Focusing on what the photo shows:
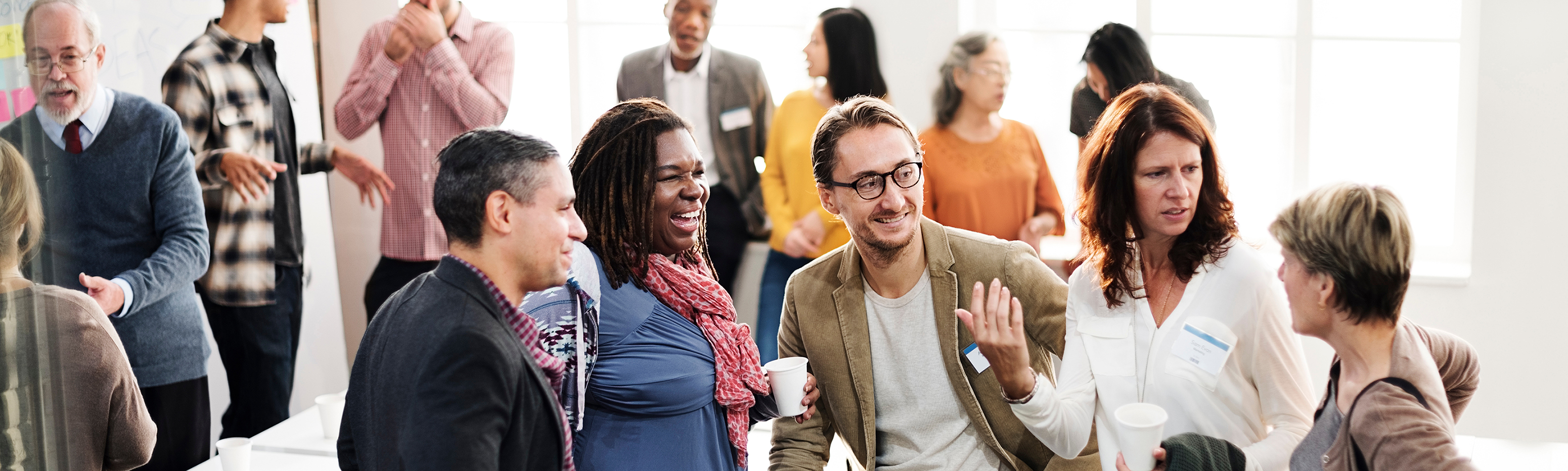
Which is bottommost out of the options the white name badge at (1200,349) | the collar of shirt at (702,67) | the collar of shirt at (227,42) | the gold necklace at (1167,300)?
the white name badge at (1200,349)

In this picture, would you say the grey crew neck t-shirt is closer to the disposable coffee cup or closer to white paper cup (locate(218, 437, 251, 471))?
the disposable coffee cup

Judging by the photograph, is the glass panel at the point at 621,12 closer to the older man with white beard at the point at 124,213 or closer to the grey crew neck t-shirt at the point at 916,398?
the older man with white beard at the point at 124,213

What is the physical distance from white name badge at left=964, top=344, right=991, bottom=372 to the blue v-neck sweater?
88.9 inches

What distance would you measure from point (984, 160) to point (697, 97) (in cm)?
123

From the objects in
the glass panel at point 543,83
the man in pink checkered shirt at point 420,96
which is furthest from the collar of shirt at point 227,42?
the glass panel at point 543,83

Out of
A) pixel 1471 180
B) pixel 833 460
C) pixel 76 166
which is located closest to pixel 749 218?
pixel 833 460

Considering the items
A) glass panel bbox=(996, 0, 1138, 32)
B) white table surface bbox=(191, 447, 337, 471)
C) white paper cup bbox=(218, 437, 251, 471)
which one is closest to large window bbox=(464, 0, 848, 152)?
glass panel bbox=(996, 0, 1138, 32)

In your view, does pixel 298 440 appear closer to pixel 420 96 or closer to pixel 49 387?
pixel 49 387

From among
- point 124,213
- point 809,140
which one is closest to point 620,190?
point 124,213

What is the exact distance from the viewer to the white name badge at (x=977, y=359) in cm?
208

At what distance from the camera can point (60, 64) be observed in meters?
2.71

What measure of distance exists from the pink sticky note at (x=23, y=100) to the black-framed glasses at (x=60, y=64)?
0.22 ft

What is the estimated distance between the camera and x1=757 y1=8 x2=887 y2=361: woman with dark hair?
404 cm

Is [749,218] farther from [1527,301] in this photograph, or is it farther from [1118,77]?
[1527,301]
